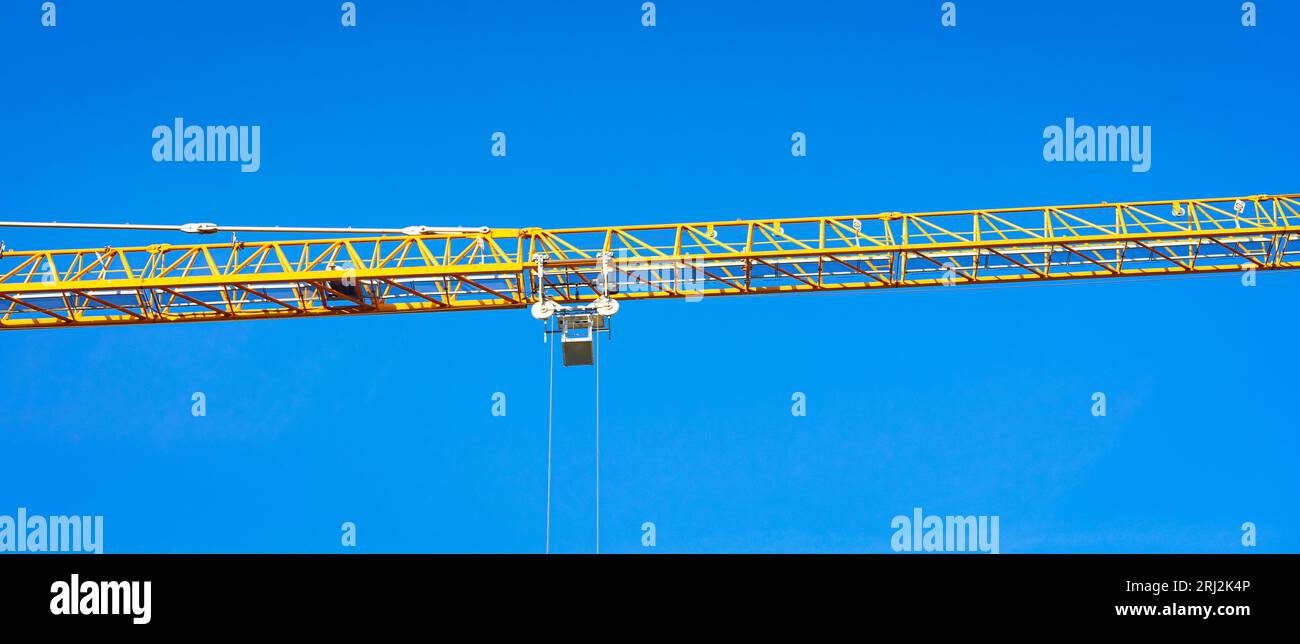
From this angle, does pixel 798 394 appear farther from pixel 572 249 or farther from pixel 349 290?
pixel 349 290

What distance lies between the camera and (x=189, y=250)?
38.1m

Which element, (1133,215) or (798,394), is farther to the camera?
(798,394)

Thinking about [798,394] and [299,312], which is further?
[798,394]

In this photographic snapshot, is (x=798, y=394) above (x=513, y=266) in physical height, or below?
below

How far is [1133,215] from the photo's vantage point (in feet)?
127

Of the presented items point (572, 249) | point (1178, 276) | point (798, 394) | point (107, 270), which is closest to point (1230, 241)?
point (1178, 276)

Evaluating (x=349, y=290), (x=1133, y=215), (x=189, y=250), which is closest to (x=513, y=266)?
(x=349, y=290)

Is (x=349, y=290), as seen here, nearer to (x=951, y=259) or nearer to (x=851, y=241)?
(x=851, y=241)

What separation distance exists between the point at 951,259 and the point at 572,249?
9309 mm

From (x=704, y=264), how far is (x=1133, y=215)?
1049cm
